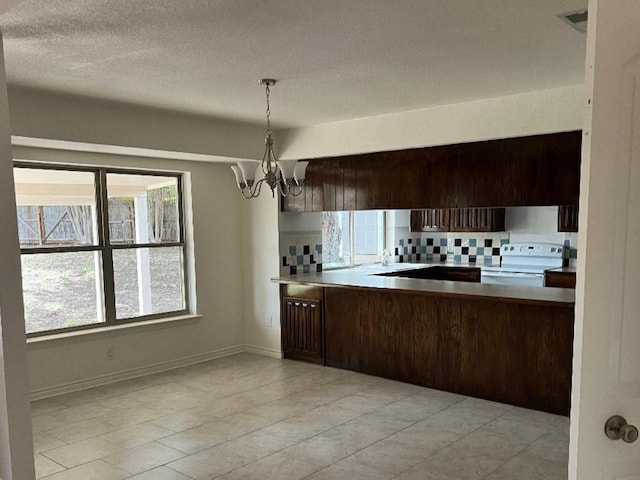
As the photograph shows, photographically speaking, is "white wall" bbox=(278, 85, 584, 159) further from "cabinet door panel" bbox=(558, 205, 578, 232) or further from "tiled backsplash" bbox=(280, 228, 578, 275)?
"cabinet door panel" bbox=(558, 205, 578, 232)

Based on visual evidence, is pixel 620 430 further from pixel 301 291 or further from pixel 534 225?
pixel 534 225

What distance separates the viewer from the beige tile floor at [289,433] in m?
2.92

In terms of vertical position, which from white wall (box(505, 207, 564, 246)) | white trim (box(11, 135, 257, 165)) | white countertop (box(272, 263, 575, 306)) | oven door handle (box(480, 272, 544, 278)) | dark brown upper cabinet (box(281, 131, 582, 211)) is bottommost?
oven door handle (box(480, 272, 544, 278))

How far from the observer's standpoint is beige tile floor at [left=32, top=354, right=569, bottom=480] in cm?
292

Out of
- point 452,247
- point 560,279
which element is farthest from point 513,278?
point 452,247

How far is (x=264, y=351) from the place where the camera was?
559 cm

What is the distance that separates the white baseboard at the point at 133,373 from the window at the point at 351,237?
1.60 meters

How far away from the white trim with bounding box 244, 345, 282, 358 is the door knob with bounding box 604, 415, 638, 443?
177 inches

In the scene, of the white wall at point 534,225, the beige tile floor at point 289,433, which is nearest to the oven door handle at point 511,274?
the white wall at point 534,225

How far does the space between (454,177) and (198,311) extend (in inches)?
117

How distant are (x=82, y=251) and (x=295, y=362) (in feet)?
7.67

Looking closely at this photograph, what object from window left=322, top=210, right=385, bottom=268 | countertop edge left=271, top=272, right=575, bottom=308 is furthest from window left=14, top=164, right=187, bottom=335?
window left=322, top=210, right=385, bottom=268

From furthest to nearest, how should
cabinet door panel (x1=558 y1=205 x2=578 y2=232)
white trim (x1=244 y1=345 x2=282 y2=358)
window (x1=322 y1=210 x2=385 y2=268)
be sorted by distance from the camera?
window (x1=322 y1=210 x2=385 y2=268), white trim (x1=244 y1=345 x2=282 y2=358), cabinet door panel (x1=558 y1=205 x2=578 y2=232)

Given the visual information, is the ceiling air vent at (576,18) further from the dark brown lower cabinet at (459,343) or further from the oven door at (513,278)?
the oven door at (513,278)
